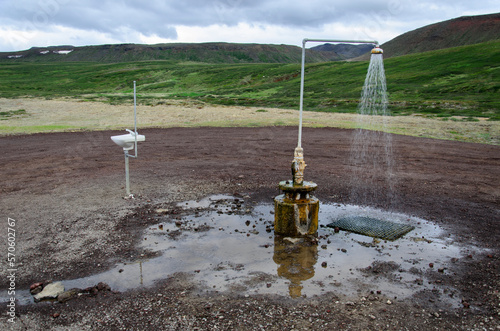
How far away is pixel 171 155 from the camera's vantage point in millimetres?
15734

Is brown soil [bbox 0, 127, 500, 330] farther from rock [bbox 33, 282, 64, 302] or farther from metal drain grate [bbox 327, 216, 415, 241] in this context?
metal drain grate [bbox 327, 216, 415, 241]

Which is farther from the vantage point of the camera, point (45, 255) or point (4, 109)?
point (4, 109)

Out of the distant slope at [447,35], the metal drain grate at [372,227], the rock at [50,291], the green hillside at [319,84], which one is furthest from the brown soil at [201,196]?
the distant slope at [447,35]

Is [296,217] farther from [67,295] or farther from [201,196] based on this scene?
[67,295]

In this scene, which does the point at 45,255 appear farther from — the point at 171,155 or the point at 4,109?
the point at 4,109

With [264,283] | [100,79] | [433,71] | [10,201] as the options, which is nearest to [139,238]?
[264,283]

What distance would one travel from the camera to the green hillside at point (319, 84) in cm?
4022

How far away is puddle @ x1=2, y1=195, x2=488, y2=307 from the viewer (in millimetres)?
5949

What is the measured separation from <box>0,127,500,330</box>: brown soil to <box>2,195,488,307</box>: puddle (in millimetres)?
253

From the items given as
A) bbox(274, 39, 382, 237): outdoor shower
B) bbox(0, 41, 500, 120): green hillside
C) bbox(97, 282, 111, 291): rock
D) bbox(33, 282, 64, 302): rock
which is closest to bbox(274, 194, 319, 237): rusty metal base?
bbox(274, 39, 382, 237): outdoor shower

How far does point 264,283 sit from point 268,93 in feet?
196

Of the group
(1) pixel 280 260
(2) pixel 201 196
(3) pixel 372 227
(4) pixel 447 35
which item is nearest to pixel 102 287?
(1) pixel 280 260

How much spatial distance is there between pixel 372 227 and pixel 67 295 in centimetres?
564

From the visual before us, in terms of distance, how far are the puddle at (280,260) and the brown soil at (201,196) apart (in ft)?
0.83
